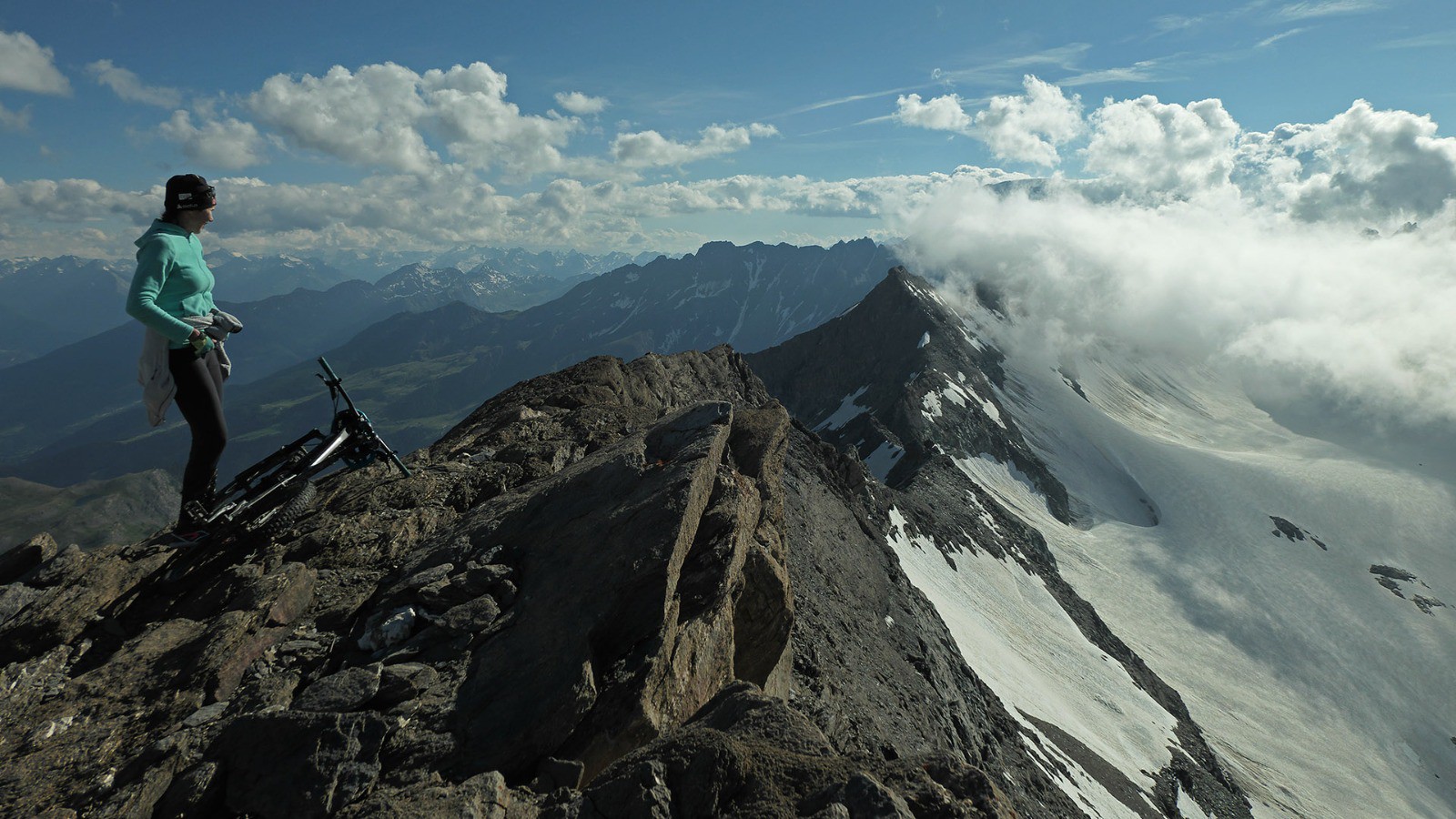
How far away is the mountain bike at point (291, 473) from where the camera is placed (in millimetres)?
11016

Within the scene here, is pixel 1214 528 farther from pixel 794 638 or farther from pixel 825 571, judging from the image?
pixel 794 638

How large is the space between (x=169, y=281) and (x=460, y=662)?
6.32 m

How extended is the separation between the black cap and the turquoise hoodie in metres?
0.30

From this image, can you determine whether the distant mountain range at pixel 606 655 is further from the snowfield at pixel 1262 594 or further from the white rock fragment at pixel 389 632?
the snowfield at pixel 1262 594

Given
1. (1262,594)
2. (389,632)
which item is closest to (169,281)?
(389,632)

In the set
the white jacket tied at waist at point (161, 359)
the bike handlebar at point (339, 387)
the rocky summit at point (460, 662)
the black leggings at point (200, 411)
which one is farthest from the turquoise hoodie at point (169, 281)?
the rocky summit at point (460, 662)

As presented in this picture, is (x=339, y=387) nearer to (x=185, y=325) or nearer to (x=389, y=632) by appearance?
(x=185, y=325)

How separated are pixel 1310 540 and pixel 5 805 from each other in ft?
498

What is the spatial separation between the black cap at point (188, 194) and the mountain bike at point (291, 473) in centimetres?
277

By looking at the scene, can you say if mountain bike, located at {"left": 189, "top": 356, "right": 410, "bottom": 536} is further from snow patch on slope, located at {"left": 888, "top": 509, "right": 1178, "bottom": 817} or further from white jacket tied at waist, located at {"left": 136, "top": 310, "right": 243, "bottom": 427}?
snow patch on slope, located at {"left": 888, "top": 509, "right": 1178, "bottom": 817}

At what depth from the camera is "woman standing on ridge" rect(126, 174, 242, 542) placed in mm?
8719

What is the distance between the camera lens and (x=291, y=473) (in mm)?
11656

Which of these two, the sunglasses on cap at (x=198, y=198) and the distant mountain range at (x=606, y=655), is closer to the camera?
the distant mountain range at (x=606, y=655)

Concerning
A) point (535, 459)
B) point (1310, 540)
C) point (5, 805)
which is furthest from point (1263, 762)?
point (5, 805)
